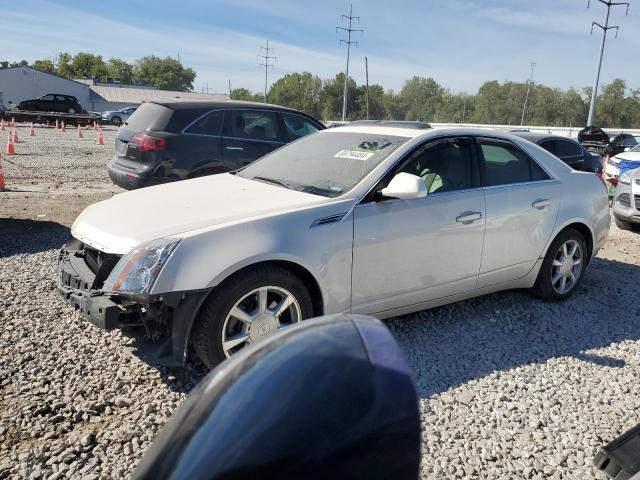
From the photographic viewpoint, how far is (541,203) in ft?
15.6

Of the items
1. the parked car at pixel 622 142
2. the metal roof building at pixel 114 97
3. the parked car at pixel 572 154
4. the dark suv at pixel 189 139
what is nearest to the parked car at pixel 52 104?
the metal roof building at pixel 114 97

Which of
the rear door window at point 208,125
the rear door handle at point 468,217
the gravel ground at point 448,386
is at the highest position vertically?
the rear door window at point 208,125

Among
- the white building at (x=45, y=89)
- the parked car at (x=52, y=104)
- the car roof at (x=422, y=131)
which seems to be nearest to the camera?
the car roof at (x=422, y=131)

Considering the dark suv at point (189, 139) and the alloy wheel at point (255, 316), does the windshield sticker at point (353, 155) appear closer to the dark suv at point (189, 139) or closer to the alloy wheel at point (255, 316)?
the alloy wheel at point (255, 316)

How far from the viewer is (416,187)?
144 inches

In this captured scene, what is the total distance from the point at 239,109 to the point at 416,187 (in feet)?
16.7

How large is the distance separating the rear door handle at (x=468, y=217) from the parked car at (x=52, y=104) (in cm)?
4257

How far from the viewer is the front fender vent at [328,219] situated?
3.53 m

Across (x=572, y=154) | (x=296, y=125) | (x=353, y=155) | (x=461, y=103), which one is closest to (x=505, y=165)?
(x=353, y=155)

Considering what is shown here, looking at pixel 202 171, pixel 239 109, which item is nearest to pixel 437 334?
pixel 202 171

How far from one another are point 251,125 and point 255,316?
539 centimetres

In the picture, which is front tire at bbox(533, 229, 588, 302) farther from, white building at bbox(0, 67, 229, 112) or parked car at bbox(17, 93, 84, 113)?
white building at bbox(0, 67, 229, 112)

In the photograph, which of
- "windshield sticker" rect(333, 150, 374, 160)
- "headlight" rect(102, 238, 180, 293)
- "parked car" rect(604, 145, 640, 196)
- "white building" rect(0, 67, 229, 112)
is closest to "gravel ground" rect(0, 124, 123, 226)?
"windshield sticker" rect(333, 150, 374, 160)

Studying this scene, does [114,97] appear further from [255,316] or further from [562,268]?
[255,316]
